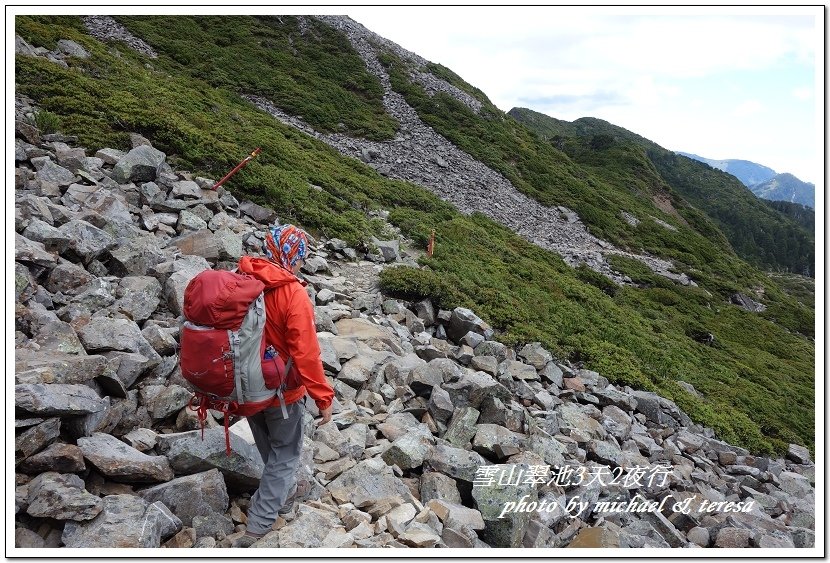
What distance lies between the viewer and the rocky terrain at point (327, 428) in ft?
13.9

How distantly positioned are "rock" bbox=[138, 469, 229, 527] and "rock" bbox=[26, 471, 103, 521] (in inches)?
20.0

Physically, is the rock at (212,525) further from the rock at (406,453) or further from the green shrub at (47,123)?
the green shrub at (47,123)

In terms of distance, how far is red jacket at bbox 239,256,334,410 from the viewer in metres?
4.12

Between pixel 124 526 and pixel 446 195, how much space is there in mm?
29444

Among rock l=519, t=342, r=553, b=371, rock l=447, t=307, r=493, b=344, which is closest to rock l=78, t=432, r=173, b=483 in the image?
rock l=447, t=307, r=493, b=344

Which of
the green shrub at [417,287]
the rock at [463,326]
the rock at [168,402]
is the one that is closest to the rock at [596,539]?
the rock at [168,402]

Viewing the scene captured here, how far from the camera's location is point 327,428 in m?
6.21

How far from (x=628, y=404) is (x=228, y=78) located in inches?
1334

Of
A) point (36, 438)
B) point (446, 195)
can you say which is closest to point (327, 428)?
point (36, 438)

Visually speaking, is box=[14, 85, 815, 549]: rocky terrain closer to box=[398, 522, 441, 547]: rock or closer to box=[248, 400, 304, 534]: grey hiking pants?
box=[398, 522, 441, 547]: rock

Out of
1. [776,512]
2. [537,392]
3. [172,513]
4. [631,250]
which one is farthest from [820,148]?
[631,250]

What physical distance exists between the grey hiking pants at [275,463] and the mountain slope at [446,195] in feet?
26.8

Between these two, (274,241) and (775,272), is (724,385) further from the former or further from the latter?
(775,272)

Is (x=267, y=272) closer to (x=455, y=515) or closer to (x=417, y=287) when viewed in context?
(x=455, y=515)
